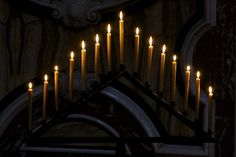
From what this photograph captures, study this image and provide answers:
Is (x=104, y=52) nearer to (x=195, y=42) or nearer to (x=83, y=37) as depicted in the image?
(x=83, y=37)

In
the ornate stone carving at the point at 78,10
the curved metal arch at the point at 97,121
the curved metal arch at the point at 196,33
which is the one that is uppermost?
the ornate stone carving at the point at 78,10

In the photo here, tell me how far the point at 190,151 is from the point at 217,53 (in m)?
0.49

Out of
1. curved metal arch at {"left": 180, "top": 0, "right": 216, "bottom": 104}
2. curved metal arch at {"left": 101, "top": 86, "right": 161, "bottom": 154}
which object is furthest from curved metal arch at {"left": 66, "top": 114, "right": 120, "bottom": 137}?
curved metal arch at {"left": 180, "top": 0, "right": 216, "bottom": 104}

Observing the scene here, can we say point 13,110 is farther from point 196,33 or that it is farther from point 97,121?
point 196,33

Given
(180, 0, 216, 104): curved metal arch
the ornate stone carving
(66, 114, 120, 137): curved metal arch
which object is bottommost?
(66, 114, 120, 137): curved metal arch

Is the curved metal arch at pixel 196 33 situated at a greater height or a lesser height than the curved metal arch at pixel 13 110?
greater

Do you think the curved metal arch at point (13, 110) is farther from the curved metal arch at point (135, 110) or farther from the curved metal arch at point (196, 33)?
the curved metal arch at point (196, 33)

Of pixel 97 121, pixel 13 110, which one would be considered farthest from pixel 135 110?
pixel 13 110

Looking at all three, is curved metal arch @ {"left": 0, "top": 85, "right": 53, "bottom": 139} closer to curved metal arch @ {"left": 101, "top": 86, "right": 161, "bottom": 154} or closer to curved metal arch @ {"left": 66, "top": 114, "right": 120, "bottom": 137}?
curved metal arch @ {"left": 66, "top": 114, "right": 120, "bottom": 137}

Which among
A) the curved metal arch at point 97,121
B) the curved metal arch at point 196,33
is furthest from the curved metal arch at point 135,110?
the curved metal arch at point 196,33

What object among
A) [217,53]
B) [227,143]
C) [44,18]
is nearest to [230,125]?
[227,143]

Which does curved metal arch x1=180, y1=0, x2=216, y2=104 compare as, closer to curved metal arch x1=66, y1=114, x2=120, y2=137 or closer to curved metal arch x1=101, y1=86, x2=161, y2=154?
curved metal arch x1=101, y1=86, x2=161, y2=154

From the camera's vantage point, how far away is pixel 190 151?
8.62 feet

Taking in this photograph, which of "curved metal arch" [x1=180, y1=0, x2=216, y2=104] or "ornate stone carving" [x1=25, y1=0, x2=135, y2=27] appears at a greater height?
"ornate stone carving" [x1=25, y1=0, x2=135, y2=27]
